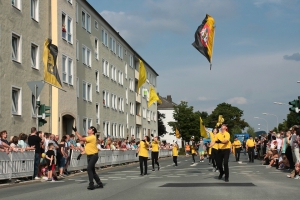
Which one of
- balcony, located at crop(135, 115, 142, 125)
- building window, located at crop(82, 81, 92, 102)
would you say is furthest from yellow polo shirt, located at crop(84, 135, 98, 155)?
balcony, located at crop(135, 115, 142, 125)

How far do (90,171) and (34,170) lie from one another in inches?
231

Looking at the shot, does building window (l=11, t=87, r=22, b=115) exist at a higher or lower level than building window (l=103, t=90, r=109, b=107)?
lower

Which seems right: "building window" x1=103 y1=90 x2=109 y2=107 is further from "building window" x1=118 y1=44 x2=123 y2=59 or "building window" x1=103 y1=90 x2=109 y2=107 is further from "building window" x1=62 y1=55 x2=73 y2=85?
"building window" x1=62 y1=55 x2=73 y2=85

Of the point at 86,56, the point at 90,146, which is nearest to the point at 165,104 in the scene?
the point at 86,56

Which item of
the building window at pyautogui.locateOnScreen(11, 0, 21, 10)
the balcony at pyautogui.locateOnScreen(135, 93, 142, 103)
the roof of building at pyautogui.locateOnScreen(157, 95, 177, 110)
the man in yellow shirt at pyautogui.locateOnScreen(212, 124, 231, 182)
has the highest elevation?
the roof of building at pyautogui.locateOnScreen(157, 95, 177, 110)

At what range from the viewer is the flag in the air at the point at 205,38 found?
66.2ft

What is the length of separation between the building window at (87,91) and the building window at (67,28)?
735 cm

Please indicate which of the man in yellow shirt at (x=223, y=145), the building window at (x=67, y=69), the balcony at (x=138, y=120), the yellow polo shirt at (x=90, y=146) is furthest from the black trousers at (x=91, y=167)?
the balcony at (x=138, y=120)

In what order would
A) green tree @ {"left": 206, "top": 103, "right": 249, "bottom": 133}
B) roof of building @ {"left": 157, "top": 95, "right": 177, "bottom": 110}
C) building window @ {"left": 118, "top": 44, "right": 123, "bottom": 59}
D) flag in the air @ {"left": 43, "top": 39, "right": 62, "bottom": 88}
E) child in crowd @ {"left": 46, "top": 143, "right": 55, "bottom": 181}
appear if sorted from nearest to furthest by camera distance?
child in crowd @ {"left": 46, "top": 143, "right": 55, "bottom": 181} → flag in the air @ {"left": 43, "top": 39, "right": 62, "bottom": 88} → building window @ {"left": 118, "top": 44, "right": 123, "bottom": 59} → green tree @ {"left": 206, "top": 103, "right": 249, "bottom": 133} → roof of building @ {"left": 157, "top": 95, "right": 177, "bottom": 110}

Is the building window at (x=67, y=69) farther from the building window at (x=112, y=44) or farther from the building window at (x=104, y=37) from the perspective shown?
the building window at (x=112, y=44)

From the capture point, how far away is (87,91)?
4816 cm

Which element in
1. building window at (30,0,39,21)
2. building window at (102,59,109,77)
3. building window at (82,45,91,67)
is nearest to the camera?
building window at (30,0,39,21)

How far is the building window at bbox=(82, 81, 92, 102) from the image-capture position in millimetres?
46625

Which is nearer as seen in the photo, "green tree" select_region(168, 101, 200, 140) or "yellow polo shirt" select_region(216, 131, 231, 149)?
"yellow polo shirt" select_region(216, 131, 231, 149)
